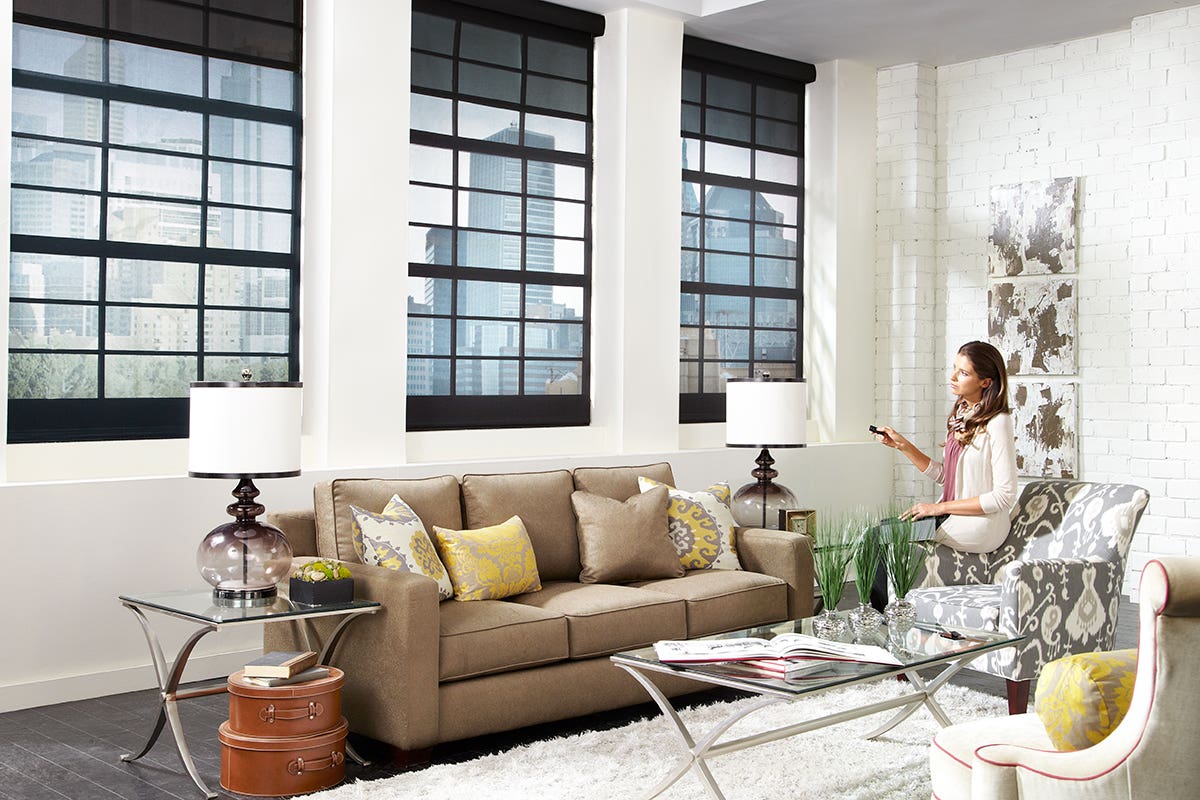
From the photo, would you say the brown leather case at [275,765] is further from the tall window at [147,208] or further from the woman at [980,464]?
the woman at [980,464]

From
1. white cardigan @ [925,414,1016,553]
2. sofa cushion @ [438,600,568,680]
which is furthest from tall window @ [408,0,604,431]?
white cardigan @ [925,414,1016,553]

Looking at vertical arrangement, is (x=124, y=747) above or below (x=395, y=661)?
below

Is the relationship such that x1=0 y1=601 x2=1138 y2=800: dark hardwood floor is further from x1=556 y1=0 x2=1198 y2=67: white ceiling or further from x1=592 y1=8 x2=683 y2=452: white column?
x1=556 y1=0 x2=1198 y2=67: white ceiling

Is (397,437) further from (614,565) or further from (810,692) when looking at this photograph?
(810,692)


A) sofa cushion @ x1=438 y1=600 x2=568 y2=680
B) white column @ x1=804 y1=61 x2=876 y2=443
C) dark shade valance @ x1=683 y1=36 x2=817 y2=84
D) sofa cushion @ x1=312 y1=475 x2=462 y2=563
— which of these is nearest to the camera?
sofa cushion @ x1=438 y1=600 x2=568 y2=680

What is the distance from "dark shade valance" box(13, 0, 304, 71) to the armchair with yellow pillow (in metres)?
4.51

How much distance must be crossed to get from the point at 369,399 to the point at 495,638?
1.98m

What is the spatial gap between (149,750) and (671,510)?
2.36 metres

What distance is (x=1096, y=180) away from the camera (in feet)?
25.1

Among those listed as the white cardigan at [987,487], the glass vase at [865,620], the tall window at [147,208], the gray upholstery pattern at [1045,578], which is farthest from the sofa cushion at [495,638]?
the tall window at [147,208]

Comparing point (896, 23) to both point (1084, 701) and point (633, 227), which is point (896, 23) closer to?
point (633, 227)

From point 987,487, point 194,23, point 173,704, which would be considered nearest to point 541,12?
point 194,23

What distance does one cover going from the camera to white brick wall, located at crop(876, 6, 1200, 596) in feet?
23.0

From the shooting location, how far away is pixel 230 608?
13.3ft
